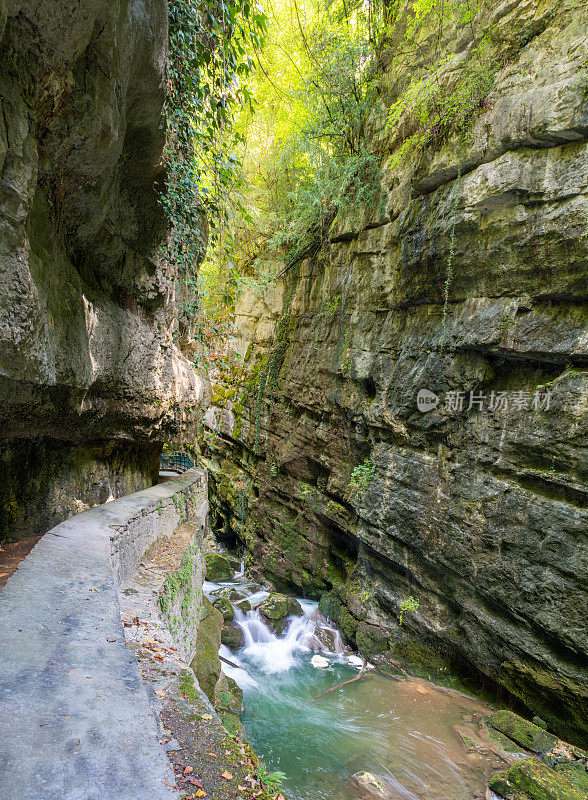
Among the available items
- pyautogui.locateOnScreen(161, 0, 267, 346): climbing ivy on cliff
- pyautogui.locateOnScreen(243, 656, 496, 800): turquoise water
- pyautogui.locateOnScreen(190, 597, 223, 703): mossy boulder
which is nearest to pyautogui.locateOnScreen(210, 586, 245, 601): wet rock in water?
pyautogui.locateOnScreen(243, 656, 496, 800): turquoise water

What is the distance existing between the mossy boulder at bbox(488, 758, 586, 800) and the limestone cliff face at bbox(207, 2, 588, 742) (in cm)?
122

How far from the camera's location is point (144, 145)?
180 inches

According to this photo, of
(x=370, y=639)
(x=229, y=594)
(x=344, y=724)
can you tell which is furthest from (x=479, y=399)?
(x=229, y=594)

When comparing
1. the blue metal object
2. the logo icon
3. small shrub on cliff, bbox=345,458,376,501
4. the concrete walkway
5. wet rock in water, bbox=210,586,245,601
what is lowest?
wet rock in water, bbox=210,586,245,601

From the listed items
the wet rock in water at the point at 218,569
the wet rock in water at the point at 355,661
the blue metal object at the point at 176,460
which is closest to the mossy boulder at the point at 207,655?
the wet rock in water at the point at 355,661

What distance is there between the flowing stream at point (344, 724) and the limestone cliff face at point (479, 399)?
85 cm

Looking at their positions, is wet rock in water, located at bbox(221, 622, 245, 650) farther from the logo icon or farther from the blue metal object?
the blue metal object

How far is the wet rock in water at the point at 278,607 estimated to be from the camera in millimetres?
9867

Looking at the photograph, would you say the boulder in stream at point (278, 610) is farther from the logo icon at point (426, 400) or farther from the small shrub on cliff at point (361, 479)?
the logo icon at point (426, 400)

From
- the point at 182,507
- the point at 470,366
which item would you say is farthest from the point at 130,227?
the point at 470,366

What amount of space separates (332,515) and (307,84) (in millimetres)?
11537

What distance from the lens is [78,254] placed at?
15.4ft

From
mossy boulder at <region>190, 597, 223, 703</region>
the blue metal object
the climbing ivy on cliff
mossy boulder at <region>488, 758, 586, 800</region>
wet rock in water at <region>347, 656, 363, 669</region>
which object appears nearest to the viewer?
mossy boulder at <region>488, 758, 586, 800</region>

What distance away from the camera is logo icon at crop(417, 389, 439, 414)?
7.87m
